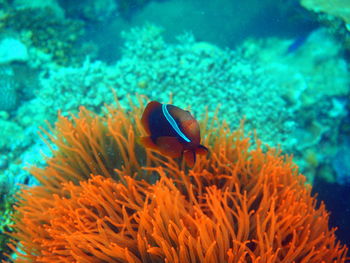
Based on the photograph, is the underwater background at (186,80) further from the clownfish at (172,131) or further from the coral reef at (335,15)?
the clownfish at (172,131)

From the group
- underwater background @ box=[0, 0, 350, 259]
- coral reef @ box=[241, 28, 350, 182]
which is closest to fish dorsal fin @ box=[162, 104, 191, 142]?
underwater background @ box=[0, 0, 350, 259]

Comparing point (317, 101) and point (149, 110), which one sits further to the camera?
point (317, 101)

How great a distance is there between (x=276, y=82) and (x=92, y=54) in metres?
3.92

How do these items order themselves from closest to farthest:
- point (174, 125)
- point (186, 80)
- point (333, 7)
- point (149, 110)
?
point (174, 125), point (149, 110), point (186, 80), point (333, 7)

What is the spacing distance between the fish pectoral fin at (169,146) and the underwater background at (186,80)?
6.78ft

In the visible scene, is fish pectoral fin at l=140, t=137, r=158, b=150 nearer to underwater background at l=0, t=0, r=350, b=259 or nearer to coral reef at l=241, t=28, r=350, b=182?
underwater background at l=0, t=0, r=350, b=259

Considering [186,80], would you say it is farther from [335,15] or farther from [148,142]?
[148,142]

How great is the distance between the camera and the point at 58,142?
2.46 m

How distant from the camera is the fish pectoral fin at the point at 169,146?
5.49 ft

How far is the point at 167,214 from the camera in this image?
1771mm

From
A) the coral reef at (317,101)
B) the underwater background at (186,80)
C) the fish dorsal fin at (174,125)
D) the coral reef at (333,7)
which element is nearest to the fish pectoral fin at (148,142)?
the fish dorsal fin at (174,125)

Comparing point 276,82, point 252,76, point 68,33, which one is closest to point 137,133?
point 252,76

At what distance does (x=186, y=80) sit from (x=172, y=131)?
301 cm

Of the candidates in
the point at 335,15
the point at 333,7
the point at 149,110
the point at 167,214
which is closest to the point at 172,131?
the point at 149,110
